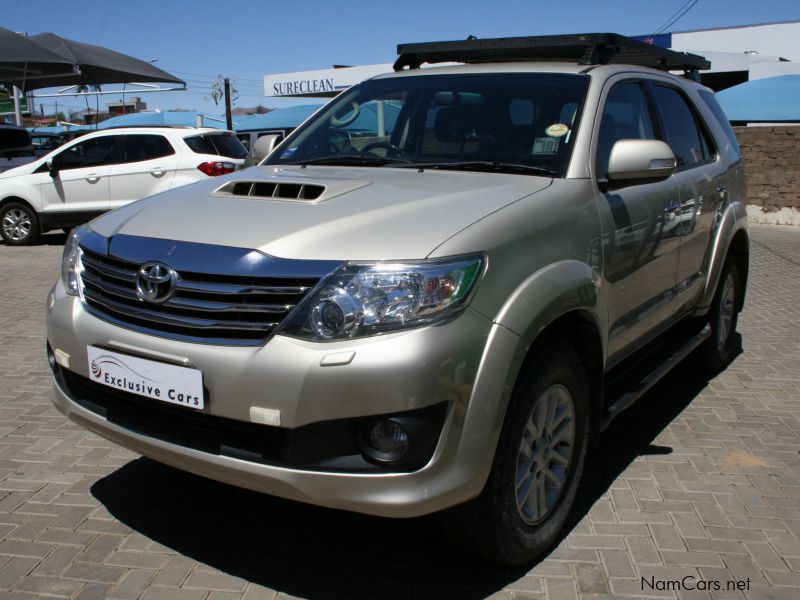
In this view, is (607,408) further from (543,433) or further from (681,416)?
(681,416)

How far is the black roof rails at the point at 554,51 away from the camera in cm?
385

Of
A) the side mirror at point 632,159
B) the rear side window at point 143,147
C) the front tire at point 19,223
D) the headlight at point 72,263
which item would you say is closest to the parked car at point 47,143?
the front tire at point 19,223

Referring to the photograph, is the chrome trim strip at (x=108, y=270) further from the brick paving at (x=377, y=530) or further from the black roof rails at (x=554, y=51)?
the black roof rails at (x=554, y=51)

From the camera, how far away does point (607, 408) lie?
10.9 ft

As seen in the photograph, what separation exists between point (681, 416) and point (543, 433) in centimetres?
204

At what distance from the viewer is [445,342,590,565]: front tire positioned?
8.39 ft

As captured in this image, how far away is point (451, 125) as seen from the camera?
12.0 feet

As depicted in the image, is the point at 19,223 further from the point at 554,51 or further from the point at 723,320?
the point at 723,320

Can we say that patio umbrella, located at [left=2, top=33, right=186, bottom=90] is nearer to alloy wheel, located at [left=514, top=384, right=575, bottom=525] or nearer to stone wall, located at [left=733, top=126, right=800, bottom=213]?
stone wall, located at [left=733, top=126, right=800, bottom=213]

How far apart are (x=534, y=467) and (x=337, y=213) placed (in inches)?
44.9

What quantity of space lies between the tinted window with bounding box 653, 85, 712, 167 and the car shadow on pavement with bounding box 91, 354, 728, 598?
1.67 m

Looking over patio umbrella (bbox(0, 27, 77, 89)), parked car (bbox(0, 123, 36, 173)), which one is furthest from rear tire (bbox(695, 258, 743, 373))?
patio umbrella (bbox(0, 27, 77, 89))

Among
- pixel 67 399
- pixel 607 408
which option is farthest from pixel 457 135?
pixel 67 399

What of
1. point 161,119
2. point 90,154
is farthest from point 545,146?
point 161,119
